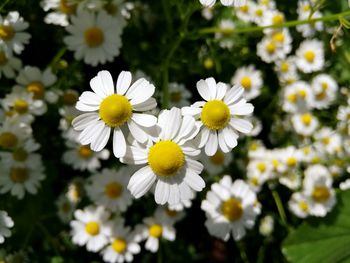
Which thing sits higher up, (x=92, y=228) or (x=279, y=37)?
(x=279, y=37)

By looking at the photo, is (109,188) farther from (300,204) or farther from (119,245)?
(300,204)

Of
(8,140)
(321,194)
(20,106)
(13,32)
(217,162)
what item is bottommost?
(321,194)

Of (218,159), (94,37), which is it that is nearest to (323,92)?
(218,159)

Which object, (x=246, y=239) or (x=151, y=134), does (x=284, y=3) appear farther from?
(x=151, y=134)

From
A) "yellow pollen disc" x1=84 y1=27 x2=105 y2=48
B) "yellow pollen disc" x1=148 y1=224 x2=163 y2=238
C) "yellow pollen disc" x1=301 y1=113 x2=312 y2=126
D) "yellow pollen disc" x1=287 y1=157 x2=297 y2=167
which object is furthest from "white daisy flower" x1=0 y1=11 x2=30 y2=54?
"yellow pollen disc" x1=301 y1=113 x2=312 y2=126

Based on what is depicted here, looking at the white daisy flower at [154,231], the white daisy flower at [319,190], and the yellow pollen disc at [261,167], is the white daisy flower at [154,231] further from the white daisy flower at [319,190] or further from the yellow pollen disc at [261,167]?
the white daisy flower at [319,190]

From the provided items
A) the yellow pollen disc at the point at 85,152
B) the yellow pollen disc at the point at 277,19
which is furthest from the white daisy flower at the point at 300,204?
the yellow pollen disc at the point at 85,152
